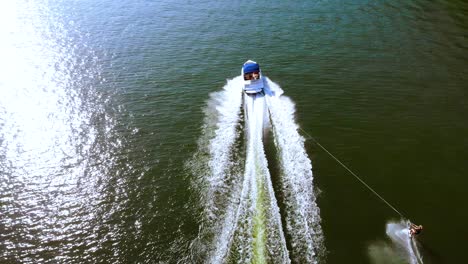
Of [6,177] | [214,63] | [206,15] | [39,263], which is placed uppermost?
[206,15]

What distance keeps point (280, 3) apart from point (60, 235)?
43.3m

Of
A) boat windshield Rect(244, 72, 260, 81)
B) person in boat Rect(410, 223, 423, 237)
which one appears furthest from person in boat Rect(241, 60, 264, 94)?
person in boat Rect(410, 223, 423, 237)

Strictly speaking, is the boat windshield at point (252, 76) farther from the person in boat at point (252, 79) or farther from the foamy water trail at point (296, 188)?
the foamy water trail at point (296, 188)

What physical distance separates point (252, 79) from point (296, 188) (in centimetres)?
1412

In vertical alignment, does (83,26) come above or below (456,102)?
above

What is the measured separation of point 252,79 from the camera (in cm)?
3575

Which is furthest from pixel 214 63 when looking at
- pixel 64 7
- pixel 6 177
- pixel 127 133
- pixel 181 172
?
pixel 64 7

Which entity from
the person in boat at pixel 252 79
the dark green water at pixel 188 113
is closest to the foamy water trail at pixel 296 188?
the dark green water at pixel 188 113

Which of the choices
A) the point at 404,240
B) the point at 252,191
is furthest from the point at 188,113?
the point at 404,240

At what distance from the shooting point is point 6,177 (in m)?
26.5

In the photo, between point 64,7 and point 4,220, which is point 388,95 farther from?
point 64,7

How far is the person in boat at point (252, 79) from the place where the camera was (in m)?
35.2

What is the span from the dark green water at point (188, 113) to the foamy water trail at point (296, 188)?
72 cm

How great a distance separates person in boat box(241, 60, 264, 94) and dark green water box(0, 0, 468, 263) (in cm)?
291
